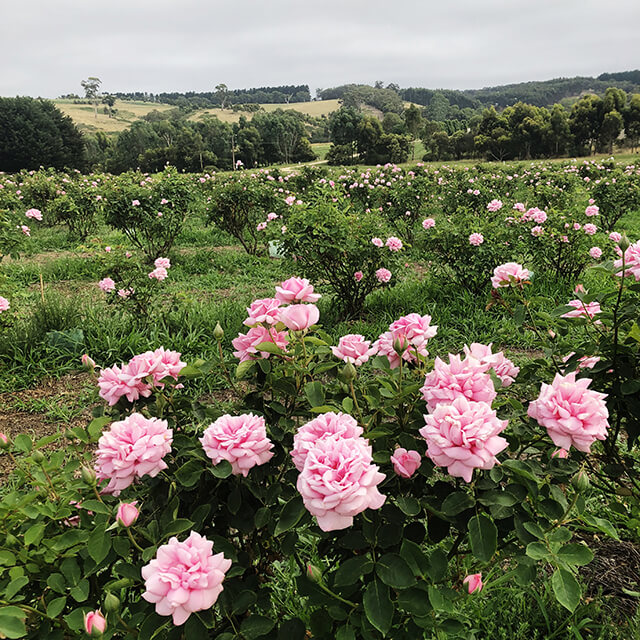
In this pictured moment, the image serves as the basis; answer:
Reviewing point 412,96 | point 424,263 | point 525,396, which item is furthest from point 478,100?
point 525,396

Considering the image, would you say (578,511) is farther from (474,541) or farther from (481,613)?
(481,613)

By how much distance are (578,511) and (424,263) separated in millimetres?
5935

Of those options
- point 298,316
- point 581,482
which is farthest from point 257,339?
point 581,482

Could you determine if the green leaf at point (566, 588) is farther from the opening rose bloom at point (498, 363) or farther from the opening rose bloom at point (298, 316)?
the opening rose bloom at point (298, 316)

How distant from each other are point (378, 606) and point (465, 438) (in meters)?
0.31

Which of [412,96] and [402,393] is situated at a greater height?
[412,96]

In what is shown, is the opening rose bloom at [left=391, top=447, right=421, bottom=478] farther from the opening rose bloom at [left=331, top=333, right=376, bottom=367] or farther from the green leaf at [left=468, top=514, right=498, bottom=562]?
the opening rose bloom at [left=331, top=333, right=376, bottom=367]

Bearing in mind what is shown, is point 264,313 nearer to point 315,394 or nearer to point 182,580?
point 315,394

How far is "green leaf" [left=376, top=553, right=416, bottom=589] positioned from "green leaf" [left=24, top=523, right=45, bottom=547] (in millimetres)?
683

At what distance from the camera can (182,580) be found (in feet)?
2.11

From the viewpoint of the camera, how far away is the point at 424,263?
Result: 6.54 m

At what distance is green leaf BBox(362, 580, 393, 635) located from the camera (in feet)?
2.25

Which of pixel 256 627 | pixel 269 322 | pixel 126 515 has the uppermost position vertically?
pixel 269 322

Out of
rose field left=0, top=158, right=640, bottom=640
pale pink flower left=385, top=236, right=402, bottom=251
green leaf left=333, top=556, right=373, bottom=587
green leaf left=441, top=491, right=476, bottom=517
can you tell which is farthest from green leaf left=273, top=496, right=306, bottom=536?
pale pink flower left=385, top=236, right=402, bottom=251
